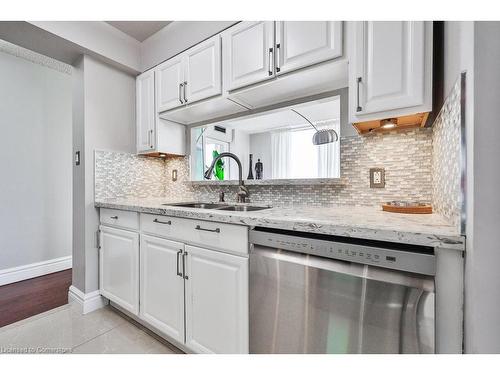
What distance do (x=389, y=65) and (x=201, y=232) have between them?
1215 mm

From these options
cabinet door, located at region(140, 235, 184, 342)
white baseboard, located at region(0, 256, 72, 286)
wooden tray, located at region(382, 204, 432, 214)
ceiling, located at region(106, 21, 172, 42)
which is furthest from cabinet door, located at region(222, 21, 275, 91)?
white baseboard, located at region(0, 256, 72, 286)

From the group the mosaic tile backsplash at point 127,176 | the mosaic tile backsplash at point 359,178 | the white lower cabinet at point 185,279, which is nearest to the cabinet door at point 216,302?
the white lower cabinet at point 185,279

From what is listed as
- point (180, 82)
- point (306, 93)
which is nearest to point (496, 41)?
point (306, 93)

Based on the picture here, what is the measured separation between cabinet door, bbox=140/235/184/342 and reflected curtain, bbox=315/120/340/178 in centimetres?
104

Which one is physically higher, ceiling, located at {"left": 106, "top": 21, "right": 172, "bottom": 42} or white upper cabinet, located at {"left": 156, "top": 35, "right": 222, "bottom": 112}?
ceiling, located at {"left": 106, "top": 21, "right": 172, "bottom": 42}

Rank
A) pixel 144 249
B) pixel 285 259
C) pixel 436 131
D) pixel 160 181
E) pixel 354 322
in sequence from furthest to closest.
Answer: pixel 160 181
pixel 144 249
pixel 436 131
pixel 285 259
pixel 354 322

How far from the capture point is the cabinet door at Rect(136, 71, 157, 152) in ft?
6.94

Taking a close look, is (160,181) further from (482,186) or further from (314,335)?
(482,186)

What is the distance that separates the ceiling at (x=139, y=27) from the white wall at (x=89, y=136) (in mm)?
345

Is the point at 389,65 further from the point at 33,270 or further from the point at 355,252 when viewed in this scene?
the point at 33,270

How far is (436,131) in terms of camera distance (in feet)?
3.77

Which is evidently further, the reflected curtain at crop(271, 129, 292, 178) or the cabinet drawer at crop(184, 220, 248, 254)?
the reflected curtain at crop(271, 129, 292, 178)

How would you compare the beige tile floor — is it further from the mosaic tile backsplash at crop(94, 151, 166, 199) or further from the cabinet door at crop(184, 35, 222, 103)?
the cabinet door at crop(184, 35, 222, 103)
